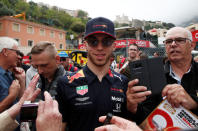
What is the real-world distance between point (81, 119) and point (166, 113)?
0.77 meters

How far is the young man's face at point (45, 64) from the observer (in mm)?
2377

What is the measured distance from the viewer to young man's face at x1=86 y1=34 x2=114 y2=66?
158 centimetres

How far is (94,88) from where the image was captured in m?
1.48

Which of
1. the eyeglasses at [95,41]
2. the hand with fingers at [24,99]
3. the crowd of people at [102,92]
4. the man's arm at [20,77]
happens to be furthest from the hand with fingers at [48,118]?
the man's arm at [20,77]

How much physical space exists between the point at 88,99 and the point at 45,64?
1294mm

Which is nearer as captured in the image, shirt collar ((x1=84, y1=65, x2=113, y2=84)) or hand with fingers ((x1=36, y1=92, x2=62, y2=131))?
hand with fingers ((x1=36, y1=92, x2=62, y2=131))

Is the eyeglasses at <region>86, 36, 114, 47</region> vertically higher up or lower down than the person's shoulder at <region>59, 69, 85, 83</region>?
higher up

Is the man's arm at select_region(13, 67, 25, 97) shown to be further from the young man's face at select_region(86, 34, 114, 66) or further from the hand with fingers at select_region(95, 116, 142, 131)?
the hand with fingers at select_region(95, 116, 142, 131)

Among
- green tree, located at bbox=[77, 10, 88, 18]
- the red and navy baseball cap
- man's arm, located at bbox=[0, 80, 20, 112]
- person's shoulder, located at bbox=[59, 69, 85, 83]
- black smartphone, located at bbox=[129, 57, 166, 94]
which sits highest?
green tree, located at bbox=[77, 10, 88, 18]

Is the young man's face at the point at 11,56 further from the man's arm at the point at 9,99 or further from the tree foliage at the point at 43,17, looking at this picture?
the tree foliage at the point at 43,17

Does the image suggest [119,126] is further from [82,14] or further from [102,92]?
[82,14]

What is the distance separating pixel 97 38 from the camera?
1.61 meters

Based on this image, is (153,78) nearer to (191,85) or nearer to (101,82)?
(101,82)

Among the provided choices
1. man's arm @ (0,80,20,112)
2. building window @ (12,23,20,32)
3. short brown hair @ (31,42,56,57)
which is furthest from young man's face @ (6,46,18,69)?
building window @ (12,23,20,32)
